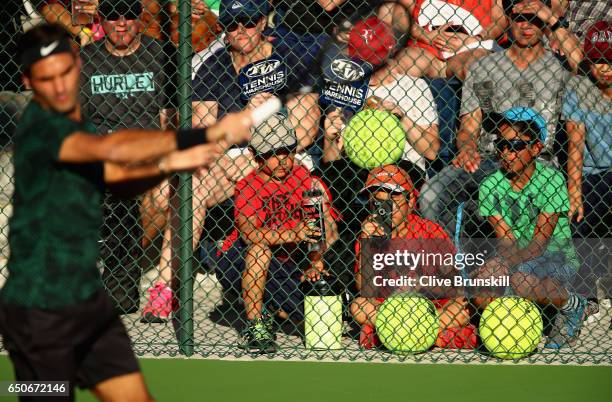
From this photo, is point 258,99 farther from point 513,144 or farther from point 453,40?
point 513,144

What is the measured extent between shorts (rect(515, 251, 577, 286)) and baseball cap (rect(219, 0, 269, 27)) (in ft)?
7.08

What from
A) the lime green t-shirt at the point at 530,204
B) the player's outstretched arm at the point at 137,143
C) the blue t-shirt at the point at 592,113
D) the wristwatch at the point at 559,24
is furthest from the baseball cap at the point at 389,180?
the player's outstretched arm at the point at 137,143

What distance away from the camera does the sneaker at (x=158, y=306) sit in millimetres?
6328

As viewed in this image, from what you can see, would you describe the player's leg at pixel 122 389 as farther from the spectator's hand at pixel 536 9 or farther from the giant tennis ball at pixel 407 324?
the spectator's hand at pixel 536 9

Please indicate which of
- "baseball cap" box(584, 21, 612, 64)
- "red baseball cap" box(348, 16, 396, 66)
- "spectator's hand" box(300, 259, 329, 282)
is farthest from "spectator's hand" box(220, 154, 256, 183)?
"baseball cap" box(584, 21, 612, 64)

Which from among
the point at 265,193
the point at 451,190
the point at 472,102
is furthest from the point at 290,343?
the point at 472,102

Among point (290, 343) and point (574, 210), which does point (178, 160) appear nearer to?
point (290, 343)

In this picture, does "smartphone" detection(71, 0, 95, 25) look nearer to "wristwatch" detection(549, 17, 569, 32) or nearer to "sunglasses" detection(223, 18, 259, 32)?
"sunglasses" detection(223, 18, 259, 32)

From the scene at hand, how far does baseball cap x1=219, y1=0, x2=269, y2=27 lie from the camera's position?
607 centimetres

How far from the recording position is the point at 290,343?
6145mm

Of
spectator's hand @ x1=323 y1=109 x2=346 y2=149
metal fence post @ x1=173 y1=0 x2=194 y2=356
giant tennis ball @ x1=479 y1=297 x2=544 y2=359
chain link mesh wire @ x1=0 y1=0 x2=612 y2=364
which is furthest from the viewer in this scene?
spectator's hand @ x1=323 y1=109 x2=346 y2=149

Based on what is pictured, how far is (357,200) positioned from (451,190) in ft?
1.88

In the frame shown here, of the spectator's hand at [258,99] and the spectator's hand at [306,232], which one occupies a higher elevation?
the spectator's hand at [258,99]

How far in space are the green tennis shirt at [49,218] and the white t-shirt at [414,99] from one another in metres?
3.18
